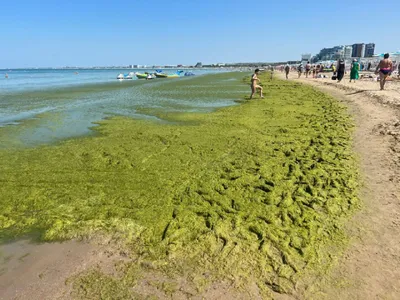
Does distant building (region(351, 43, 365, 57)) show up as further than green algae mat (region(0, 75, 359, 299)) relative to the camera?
Yes

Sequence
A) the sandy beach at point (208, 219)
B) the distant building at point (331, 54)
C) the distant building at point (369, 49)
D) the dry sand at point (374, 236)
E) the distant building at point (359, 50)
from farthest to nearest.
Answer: the distant building at point (369, 49)
the distant building at point (359, 50)
the distant building at point (331, 54)
the sandy beach at point (208, 219)
the dry sand at point (374, 236)

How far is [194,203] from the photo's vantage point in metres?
4.61

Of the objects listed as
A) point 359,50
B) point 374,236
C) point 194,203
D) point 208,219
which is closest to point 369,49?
point 359,50

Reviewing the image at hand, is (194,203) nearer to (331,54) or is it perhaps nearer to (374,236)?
(374,236)

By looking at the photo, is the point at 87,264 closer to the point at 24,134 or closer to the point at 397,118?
the point at 24,134

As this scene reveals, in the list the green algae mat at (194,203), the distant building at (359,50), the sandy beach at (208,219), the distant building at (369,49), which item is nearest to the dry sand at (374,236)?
the sandy beach at (208,219)

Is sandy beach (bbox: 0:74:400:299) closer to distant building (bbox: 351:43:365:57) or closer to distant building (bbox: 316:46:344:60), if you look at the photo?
distant building (bbox: 316:46:344:60)

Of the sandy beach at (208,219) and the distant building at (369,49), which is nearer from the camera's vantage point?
the sandy beach at (208,219)

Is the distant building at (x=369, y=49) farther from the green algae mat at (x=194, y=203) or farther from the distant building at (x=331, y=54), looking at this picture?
the green algae mat at (x=194, y=203)

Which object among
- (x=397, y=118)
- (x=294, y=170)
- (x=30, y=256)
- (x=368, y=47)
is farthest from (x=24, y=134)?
Result: (x=368, y=47)

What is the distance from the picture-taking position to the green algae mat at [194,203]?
125 inches

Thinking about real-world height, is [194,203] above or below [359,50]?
below

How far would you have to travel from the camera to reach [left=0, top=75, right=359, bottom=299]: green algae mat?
10.4 ft

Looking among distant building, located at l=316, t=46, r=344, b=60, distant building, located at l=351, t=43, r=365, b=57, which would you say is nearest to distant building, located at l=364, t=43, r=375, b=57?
distant building, located at l=351, t=43, r=365, b=57
